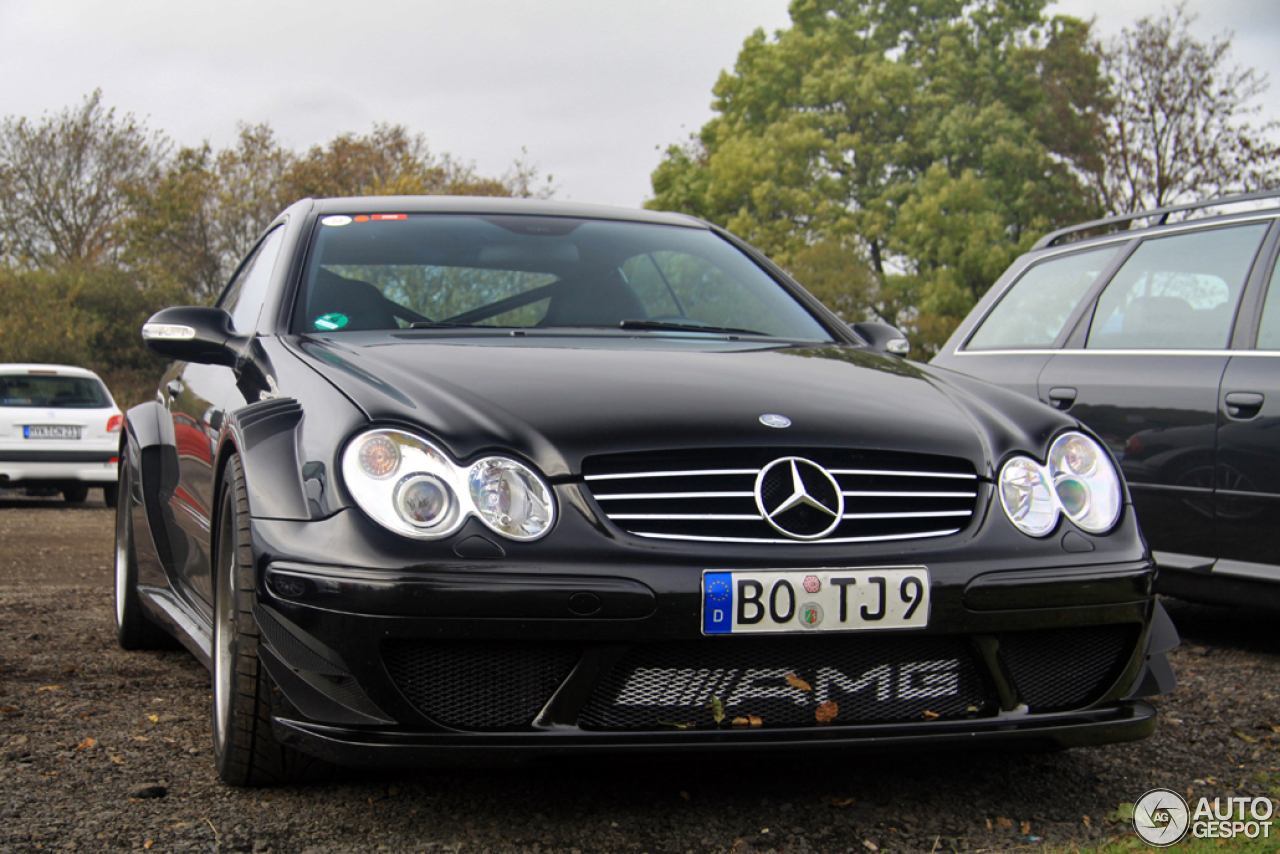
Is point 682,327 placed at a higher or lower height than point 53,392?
higher

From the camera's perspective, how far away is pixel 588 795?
2975 millimetres

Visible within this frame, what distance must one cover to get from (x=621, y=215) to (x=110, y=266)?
37138 mm

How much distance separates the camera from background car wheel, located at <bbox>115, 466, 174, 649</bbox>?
15.7 ft

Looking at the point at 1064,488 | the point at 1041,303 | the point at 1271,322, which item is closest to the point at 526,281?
the point at 1064,488

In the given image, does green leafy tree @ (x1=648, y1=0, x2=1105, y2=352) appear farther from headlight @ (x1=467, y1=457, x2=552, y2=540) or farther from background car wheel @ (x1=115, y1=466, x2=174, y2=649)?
headlight @ (x1=467, y1=457, x2=552, y2=540)

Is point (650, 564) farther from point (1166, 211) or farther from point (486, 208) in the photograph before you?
point (1166, 211)

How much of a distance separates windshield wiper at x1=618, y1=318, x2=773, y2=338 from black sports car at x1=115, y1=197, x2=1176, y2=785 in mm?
474

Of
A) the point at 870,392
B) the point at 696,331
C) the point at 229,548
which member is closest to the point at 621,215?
the point at 696,331

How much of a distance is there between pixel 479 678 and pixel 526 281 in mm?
1748

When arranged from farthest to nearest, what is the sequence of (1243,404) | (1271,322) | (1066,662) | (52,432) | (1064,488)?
1. (52,432)
2. (1271,322)
3. (1243,404)
4. (1064,488)
5. (1066,662)

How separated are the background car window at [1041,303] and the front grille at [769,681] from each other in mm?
3314

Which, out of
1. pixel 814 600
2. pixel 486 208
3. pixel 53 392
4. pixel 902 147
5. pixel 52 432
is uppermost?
pixel 902 147

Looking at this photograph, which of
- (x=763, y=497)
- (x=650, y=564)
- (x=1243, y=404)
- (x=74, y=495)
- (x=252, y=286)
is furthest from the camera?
(x=74, y=495)

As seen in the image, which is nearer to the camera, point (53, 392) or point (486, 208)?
point (486, 208)
